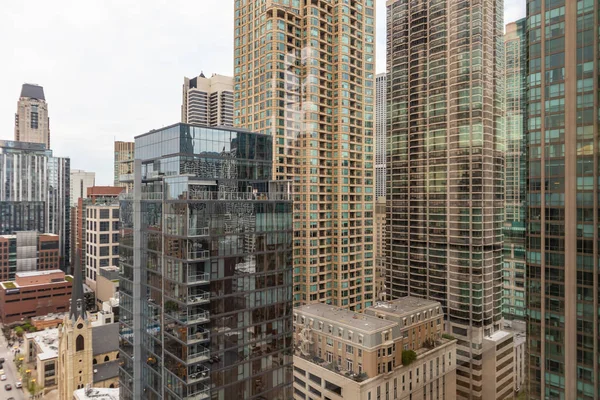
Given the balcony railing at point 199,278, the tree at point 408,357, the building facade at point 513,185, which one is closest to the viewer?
the balcony railing at point 199,278

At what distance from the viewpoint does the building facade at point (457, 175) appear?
2480 inches

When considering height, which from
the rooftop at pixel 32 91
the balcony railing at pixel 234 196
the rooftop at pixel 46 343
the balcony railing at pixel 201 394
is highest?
the rooftop at pixel 32 91

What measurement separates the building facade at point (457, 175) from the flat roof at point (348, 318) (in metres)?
24.9

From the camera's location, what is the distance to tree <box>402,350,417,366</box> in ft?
151

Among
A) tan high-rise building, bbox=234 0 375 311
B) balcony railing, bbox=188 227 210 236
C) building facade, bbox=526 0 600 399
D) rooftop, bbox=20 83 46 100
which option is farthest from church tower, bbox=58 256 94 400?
rooftop, bbox=20 83 46 100

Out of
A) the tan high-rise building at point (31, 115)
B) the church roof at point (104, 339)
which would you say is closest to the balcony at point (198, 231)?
the church roof at point (104, 339)

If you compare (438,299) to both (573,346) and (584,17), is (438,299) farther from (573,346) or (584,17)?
(584,17)

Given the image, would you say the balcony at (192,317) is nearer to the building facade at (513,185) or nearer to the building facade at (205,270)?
the building facade at (205,270)

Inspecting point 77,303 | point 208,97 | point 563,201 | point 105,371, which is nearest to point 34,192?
point 208,97

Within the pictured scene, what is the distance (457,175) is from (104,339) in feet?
203

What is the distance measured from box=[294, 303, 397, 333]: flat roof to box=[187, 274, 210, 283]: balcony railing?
22.2m

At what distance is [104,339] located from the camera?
6038cm

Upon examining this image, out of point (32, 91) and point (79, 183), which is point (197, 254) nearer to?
point (79, 183)

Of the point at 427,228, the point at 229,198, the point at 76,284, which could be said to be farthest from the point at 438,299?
the point at 76,284
